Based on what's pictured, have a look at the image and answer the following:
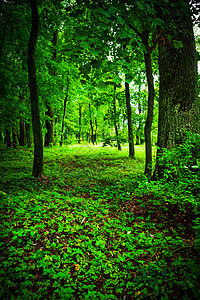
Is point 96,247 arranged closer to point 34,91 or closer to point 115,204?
point 115,204

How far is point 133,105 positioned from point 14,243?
9.93 m

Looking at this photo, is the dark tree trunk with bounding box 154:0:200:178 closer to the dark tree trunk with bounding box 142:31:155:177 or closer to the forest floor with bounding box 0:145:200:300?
the dark tree trunk with bounding box 142:31:155:177

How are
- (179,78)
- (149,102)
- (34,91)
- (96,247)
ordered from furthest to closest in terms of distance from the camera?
1. (149,102)
2. (34,91)
3. (179,78)
4. (96,247)

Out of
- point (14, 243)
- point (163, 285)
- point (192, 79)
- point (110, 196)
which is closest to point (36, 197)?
point (14, 243)

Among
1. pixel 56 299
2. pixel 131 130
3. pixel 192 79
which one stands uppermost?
pixel 192 79

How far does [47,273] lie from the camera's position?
2.13 m

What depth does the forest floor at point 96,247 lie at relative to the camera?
6.26 ft

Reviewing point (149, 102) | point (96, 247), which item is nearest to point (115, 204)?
point (96, 247)

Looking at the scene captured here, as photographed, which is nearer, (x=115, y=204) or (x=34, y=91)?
(x=115, y=204)

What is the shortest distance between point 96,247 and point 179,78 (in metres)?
4.49

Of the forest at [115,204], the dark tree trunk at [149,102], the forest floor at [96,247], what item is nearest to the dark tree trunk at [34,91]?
the forest at [115,204]

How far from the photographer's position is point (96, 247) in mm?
2672

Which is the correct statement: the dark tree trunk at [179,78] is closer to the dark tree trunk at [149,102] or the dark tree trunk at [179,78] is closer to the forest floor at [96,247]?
the dark tree trunk at [149,102]

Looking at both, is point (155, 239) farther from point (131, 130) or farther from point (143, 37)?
point (131, 130)
